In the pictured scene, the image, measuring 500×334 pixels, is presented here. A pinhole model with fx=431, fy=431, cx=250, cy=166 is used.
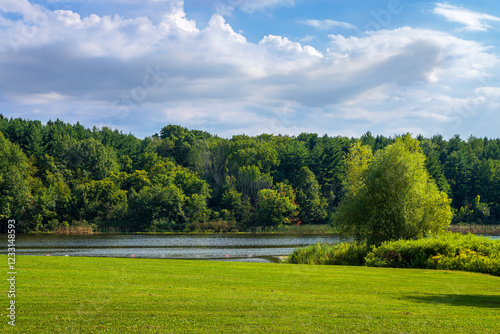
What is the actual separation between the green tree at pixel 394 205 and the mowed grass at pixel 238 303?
18.0m

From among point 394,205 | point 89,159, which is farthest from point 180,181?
point 394,205

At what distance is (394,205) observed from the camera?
38938 mm

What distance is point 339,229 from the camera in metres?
42.5

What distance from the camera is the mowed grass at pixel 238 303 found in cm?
1139

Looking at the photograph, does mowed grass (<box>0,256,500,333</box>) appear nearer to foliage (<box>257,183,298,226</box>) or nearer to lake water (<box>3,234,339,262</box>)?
lake water (<box>3,234,339,262</box>)

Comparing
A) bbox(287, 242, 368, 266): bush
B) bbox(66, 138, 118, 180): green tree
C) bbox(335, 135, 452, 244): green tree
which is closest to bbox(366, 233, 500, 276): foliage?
bbox(287, 242, 368, 266): bush

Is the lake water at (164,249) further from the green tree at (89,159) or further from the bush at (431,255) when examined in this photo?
the green tree at (89,159)

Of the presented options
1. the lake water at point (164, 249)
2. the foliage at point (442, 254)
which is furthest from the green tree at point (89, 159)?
the foliage at point (442, 254)

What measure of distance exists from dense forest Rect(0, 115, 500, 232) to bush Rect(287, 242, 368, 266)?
60283 millimetres

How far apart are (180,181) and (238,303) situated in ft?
334

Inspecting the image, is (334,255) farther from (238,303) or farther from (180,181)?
(180,181)

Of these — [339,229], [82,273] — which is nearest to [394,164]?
[339,229]

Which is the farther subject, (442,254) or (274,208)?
(274,208)

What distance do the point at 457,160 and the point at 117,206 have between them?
94907 millimetres
